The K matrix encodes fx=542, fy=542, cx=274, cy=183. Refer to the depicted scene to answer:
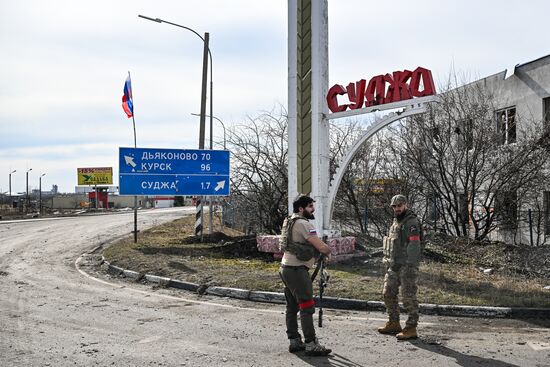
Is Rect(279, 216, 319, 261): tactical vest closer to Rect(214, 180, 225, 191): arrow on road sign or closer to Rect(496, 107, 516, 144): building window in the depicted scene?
Rect(214, 180, 225, 191): arrow on road sign

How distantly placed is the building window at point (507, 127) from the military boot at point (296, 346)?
14.2 metres

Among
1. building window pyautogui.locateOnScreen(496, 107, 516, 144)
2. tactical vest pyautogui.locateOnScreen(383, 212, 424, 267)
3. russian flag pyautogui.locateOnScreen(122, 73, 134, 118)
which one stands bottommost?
tactical vest pyautogui.locateOnScreen(383, 212, 424, 267)

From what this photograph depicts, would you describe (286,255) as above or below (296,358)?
above

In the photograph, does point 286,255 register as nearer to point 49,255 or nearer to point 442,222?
point 49,255

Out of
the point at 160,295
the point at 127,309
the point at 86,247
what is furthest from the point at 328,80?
the point at 86,247

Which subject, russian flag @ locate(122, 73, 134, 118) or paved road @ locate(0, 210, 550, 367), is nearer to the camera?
paved road @ locate(0, 210, 550, 367)

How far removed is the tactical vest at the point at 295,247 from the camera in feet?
18.9

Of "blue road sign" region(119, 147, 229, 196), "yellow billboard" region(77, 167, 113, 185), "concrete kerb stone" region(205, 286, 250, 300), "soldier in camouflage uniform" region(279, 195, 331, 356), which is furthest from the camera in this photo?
"yellow billboard" region(77, 167, 113, 185)

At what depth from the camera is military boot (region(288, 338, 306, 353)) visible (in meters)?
5.79

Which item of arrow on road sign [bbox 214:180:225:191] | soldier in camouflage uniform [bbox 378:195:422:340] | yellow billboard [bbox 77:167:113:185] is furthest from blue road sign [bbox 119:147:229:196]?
yellow billboard [bbox 77:167:113:185]

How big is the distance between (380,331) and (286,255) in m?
1.73

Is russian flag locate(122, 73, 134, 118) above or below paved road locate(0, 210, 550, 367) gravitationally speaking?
above

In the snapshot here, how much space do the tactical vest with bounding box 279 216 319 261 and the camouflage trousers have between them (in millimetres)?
1212

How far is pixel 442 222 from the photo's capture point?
1964 cm
